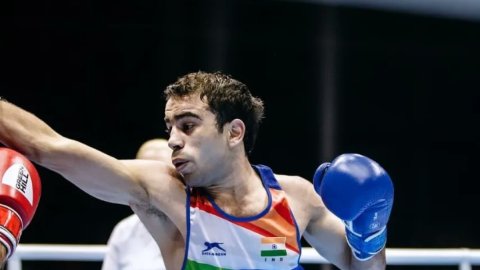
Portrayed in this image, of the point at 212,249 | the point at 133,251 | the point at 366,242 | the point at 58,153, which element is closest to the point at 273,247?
the point at 212,249

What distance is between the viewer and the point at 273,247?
1.79 meters

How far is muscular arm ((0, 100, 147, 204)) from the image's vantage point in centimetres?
163

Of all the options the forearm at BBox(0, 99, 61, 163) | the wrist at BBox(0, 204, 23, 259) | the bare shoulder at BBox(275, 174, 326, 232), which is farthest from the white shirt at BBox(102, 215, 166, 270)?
the wrist at BBox(0, 204, 23, 259)

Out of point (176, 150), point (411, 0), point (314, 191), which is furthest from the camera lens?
point (411, 0)

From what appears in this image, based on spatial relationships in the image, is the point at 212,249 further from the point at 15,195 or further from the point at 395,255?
the point at 395,255

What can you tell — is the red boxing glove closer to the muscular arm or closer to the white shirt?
the muscular arm

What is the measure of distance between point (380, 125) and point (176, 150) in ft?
22.9

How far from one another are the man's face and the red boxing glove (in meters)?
0.34

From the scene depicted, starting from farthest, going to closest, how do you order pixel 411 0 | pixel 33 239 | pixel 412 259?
pixel 411 0 < pixel 33 239 < pixel 412 259

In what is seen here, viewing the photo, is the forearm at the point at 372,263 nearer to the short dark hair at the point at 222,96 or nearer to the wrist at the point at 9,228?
the short dark hair at the point at 222,96

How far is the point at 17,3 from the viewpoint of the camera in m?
7.33

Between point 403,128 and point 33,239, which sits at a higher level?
point 403,128

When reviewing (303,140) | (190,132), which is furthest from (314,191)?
(303,140)

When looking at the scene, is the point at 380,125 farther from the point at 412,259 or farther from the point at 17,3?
the point at 412,259
